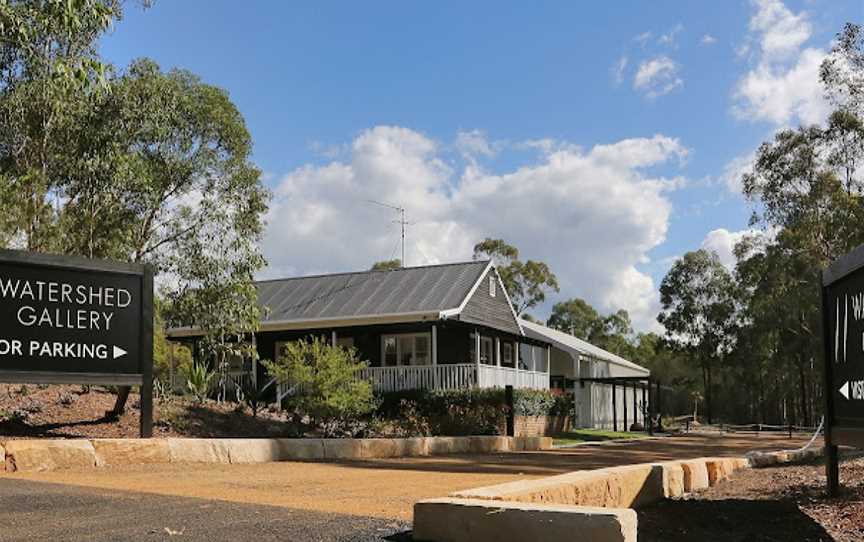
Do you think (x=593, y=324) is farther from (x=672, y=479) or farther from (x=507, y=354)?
(x=672, y=479)

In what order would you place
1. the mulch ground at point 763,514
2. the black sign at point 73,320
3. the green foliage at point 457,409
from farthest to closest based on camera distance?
the green foliage at point 457,409 < the black sign at point 73,320 < the mulch ground at point 763,514

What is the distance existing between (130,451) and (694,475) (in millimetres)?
7020

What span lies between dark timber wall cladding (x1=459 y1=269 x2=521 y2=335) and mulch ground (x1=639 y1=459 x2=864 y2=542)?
16.4m

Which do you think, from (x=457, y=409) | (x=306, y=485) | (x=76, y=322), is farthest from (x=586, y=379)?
(x=306, y=485)

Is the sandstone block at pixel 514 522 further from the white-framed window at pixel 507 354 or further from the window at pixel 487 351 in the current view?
the white-framed window at pixel 507 354

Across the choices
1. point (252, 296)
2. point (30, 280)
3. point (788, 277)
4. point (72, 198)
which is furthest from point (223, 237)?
point (788, 277)

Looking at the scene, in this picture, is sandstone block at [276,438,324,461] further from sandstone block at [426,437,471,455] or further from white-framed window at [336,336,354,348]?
white-framed window at [336,336,354,348]

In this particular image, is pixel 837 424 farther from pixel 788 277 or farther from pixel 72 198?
pixel 788 277

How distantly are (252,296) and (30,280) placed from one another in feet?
26.8

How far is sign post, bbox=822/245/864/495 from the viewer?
746cm

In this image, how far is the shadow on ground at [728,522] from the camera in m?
6.55

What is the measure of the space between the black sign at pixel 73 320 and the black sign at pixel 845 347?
8.95 meters

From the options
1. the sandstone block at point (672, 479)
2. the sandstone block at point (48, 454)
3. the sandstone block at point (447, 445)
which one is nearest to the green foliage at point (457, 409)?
the sandstone block at point (447, 445)

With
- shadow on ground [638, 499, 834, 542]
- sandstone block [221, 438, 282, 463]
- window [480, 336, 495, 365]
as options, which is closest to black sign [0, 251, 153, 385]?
sandstone block [221, 438, 282, 463]
